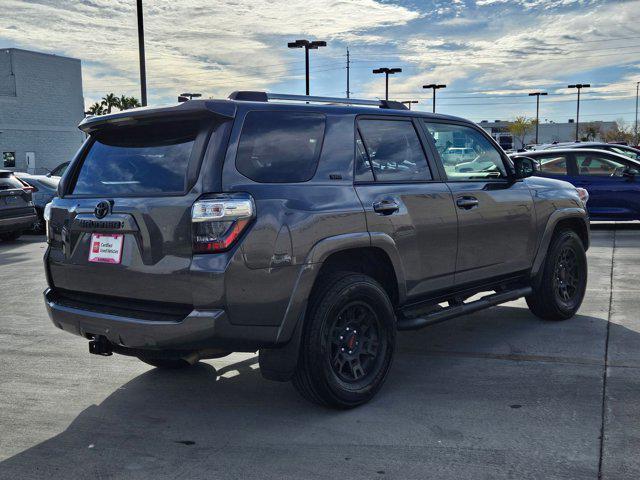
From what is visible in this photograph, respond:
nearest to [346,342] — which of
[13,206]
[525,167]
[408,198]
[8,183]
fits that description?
[408,198]

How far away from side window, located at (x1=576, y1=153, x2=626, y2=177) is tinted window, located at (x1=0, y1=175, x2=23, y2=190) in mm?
10638

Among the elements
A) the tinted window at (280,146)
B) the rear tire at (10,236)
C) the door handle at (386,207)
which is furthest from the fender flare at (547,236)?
the rear tire at (10,236)

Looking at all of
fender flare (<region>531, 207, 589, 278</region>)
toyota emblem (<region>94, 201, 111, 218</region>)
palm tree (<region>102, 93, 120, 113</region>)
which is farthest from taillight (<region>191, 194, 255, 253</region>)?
palm tree (<region>102, 93, 120, 113</region>)

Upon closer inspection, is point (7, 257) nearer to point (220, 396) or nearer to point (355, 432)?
point (220, 396)

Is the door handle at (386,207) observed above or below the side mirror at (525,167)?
below

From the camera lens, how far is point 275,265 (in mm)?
3746

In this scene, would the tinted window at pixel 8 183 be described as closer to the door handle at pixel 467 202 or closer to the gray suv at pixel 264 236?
the gray suv at pixel 264 236

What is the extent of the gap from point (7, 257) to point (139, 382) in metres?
7.81

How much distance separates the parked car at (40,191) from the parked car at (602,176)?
10.0 metres

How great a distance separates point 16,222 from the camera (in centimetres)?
1299

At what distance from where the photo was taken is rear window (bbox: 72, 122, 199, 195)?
3834mm

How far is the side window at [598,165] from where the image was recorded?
13109 mm

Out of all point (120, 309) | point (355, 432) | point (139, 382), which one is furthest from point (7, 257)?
point (355, 432)

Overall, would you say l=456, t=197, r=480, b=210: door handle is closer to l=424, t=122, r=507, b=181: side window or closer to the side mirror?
l=424, t=122, r=507, b=181: side window
